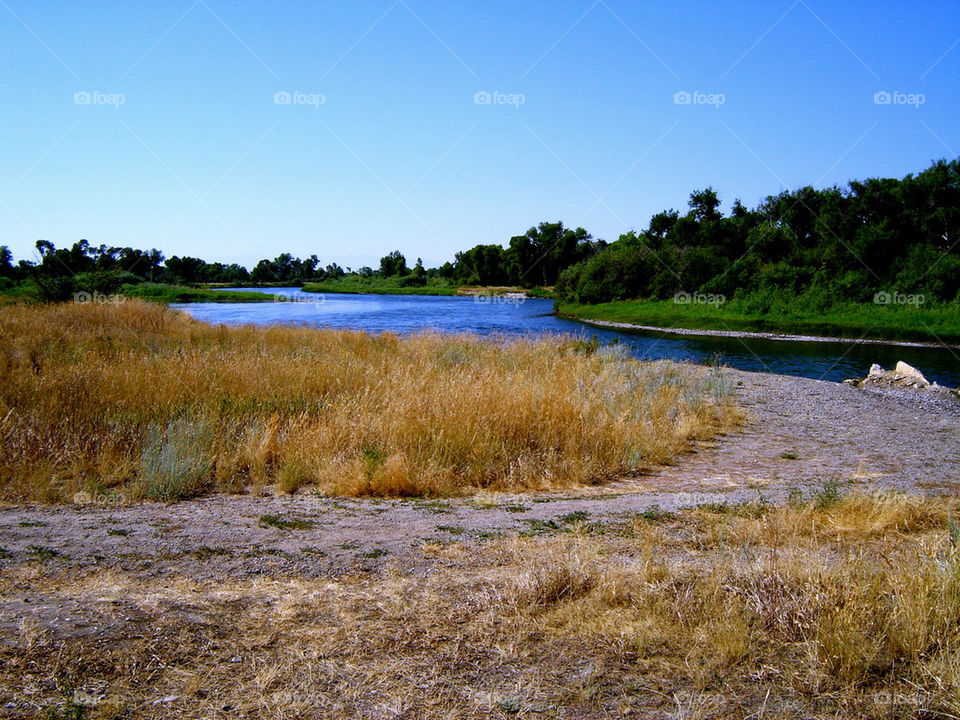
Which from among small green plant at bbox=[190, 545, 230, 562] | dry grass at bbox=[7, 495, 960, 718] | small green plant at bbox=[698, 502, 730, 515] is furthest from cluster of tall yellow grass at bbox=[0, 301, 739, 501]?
dry grass at bbox=[7, 495, 960, 718]

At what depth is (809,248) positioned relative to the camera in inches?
2542

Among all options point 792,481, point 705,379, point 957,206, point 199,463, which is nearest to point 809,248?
point 957,206

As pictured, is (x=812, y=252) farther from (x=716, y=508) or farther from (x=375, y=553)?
(x=375, y=553)

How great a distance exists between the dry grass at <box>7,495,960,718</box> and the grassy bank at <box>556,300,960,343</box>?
4534 centimetres

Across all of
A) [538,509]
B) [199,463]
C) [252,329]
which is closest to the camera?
[538,509]

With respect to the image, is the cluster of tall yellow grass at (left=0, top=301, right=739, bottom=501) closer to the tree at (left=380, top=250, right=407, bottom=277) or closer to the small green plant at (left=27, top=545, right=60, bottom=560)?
the small green plant at (left=27, top=545, right=60, bottom=560)

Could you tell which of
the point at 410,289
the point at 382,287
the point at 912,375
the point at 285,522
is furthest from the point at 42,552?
the point at 382,287

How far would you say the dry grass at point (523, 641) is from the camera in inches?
122

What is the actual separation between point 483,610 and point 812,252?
2560 inches

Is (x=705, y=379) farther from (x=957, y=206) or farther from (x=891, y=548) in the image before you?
(x=957, y=206)

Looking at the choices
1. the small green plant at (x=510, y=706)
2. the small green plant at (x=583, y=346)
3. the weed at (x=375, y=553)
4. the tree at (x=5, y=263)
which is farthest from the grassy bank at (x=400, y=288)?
the small green plant at (x=510, y=706)

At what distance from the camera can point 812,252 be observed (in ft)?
200

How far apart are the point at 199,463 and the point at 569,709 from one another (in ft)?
18.2

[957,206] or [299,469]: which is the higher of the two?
[957,206]
